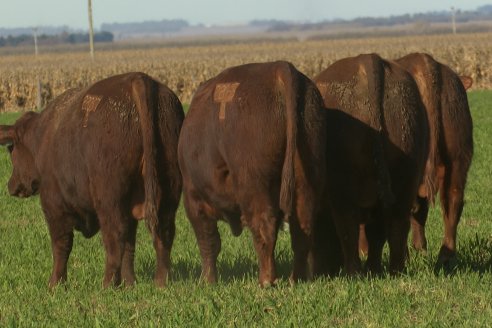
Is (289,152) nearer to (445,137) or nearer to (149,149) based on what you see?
(149,149)

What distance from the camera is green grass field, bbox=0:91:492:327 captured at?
675cm

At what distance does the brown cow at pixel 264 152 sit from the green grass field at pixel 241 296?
43 cm

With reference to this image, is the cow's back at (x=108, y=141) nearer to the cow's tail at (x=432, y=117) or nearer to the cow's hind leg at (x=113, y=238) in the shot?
the cow's hind leg at (x=113, y=238)

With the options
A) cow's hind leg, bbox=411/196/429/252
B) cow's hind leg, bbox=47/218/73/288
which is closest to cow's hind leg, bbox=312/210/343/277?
cow's hind leg, bbox=411/196/429/252

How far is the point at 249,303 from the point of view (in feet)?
23.5

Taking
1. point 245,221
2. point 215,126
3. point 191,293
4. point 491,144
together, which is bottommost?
point 491,144

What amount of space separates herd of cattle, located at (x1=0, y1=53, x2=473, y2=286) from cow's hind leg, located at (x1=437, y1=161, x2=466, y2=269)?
0.14 meters

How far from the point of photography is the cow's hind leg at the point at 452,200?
9.73 m

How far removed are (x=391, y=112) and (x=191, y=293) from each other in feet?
7.06

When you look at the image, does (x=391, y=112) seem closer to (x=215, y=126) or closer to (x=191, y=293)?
(x=215, y=126)

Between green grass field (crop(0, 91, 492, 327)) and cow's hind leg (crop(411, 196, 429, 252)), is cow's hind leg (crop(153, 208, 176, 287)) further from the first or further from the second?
cow's hind leg (crop(411, 196, 429, 252))

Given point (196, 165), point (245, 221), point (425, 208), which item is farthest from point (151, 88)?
point (425, 208)

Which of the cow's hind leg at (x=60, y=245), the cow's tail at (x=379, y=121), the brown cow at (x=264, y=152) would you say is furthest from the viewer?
the cow's hind leg at (x=60, y=245)

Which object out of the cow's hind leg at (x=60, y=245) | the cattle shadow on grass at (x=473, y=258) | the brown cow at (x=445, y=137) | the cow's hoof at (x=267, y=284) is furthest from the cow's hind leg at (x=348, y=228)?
the cow's hind leg at (x=60, y=245)
